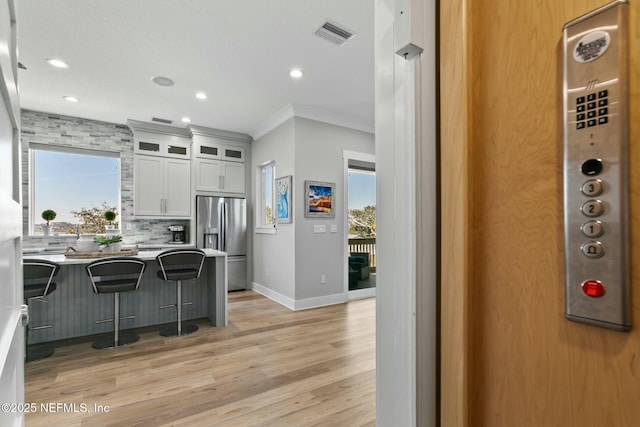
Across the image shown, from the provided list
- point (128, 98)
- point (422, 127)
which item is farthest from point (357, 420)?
point (128, 98)

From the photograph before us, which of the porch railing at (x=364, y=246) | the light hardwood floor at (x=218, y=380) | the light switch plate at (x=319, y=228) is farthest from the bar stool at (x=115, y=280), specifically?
the porch railing at (x=364, y=246)

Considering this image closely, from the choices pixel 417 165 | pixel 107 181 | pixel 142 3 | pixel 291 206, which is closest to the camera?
pixel 417 165

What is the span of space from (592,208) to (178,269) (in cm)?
353

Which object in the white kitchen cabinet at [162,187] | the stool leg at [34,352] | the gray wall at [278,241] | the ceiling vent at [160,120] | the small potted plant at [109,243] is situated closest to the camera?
the stool leg at [34,352]

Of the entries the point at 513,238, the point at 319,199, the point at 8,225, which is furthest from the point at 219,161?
the point at 513,238

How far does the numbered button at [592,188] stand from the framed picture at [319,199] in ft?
12.9

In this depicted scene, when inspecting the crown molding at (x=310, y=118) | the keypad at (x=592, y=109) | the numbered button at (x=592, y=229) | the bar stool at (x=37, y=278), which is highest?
the crown molding at (x=310, y=118)

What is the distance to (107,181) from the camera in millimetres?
5180

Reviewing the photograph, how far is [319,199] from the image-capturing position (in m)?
4.53

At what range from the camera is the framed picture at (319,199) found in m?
4.41

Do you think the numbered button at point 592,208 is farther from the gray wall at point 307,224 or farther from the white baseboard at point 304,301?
the white baseboard at point 304,301

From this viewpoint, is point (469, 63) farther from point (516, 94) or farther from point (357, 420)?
point (357, 420)

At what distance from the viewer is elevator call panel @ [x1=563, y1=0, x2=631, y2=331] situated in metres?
0.48

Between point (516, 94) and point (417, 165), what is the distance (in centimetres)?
24
